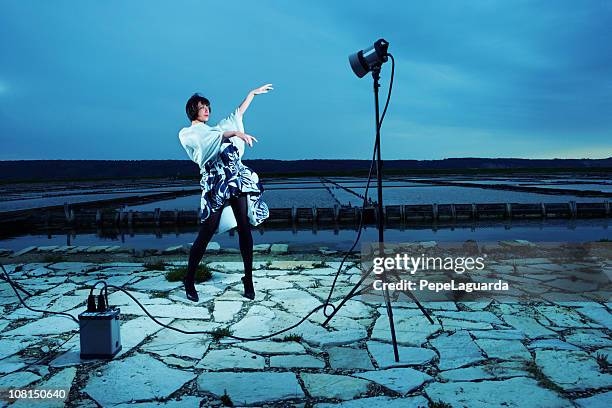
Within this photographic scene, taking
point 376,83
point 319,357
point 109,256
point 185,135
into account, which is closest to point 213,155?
point 185,135

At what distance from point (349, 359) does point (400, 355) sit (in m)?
0.36

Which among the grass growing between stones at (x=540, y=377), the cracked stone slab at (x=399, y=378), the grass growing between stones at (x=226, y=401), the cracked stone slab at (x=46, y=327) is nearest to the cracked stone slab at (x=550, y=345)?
the grass growing between stones at (x=540, y=377)

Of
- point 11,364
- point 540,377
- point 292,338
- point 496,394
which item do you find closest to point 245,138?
point 292,338

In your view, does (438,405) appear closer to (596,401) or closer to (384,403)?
(384,403)

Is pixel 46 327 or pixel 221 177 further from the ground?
pixel 221 177

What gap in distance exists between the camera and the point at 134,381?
8.57 feet

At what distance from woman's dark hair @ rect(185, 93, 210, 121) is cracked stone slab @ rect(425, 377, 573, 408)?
299 cm

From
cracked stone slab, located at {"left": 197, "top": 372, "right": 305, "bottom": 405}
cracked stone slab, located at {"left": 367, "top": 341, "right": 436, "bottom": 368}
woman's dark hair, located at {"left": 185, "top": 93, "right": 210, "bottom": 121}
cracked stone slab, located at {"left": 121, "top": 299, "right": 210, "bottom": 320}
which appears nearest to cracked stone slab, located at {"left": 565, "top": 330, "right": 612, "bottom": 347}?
cracked stone slab, located at {"left": 367, "top": 341, "right": 436, "bottom": 368}

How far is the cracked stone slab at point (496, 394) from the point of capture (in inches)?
90.5

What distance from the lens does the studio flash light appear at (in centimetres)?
297

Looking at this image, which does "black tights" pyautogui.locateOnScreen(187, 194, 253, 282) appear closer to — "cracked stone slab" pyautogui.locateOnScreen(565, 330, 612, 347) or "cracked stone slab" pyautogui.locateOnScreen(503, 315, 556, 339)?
"cracked stone slab" pyautogui.locateOnScreen(503, 315, 556, 339)

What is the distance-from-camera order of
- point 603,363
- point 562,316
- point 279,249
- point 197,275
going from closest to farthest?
point 603,363
point 562,316
point 197,275
point 279,249

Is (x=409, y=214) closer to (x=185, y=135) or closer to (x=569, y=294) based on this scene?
(x=569, y=294)

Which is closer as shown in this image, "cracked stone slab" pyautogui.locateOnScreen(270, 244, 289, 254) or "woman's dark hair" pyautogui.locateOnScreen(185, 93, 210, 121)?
"woman's dark hair" pyautogui.locateOnScreen(185, 93, 210, 121)
